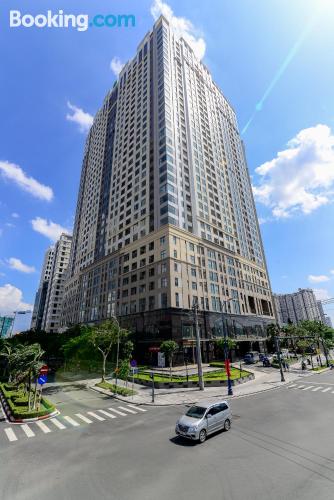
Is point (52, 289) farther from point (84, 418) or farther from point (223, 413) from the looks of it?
point (223, 413)

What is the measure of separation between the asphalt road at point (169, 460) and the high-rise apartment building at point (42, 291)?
166 metres

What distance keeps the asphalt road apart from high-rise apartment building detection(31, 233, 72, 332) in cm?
12337

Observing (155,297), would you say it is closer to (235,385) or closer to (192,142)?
(235,385)

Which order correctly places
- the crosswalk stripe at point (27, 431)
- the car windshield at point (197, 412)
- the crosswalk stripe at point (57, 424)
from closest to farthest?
the car windshield at point (197, 412) < the crosswalk stripe at point (27, 431) < the crosswalk stripe at point (57, 424)

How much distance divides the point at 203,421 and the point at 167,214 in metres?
51.2

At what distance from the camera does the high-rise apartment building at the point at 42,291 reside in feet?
555

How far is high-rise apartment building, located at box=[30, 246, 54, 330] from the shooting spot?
555 feet

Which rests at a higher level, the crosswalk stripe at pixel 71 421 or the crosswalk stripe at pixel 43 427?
the crosswalk stripe at pixel 71 421

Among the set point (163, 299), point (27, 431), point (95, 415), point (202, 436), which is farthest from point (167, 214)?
point (202, 436)

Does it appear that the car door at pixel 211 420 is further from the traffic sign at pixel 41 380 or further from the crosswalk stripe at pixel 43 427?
the traffic sign at pixel 41 380

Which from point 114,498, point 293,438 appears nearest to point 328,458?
point 293,438

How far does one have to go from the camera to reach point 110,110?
4289 inches

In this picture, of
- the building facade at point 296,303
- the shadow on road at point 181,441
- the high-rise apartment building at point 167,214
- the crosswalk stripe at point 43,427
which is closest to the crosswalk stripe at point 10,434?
the crosswalk stripe at point 43,427

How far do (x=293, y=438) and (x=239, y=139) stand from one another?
12120cm
